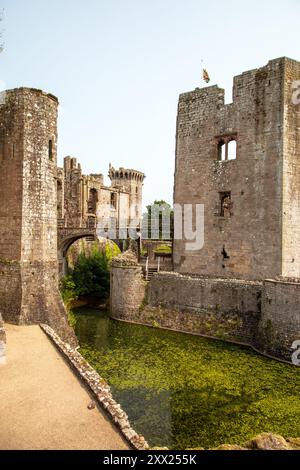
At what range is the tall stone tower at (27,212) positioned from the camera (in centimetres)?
1197

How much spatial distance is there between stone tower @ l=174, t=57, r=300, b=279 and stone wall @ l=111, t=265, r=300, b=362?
Answer: 1.62 meters

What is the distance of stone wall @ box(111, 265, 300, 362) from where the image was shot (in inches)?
473

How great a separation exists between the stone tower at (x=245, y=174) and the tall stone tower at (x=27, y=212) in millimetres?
7282

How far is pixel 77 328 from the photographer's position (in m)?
15.9

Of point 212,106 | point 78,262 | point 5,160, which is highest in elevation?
point 212,106

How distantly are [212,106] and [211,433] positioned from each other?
535 inches

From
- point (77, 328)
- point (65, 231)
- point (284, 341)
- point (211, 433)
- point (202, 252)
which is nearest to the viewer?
point (211, 433)

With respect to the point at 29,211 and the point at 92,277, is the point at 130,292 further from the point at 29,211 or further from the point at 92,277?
the point at 29,211

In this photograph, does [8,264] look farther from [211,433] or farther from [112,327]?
[211,433]

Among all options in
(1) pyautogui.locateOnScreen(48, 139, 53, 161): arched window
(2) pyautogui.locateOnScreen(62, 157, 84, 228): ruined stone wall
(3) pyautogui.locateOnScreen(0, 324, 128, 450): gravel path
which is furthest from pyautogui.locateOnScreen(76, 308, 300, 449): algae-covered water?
(2) pyautogui.locateOnScreen(62, 157, 84, 228): ruined stone wall

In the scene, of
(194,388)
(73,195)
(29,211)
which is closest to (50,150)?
(29,211)

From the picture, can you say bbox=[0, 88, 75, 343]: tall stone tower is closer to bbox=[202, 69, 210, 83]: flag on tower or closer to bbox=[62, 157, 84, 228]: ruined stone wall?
bbox=[202, 69, 210, 83]: flag on tower

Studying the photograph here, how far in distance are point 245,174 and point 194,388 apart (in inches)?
364
